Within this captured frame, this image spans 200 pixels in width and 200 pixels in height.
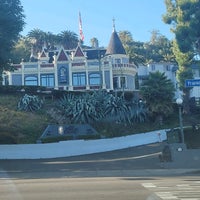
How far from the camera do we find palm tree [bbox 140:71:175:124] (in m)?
46.0

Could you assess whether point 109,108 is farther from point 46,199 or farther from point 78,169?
point 46,199

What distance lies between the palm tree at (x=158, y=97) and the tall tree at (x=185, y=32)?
387cm

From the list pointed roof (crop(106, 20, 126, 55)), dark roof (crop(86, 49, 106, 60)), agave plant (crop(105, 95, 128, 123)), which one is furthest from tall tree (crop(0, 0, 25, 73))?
pointed roof (crop(106, 20, 126, 55))

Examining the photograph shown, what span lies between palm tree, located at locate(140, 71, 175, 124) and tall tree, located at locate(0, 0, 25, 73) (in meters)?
17.7

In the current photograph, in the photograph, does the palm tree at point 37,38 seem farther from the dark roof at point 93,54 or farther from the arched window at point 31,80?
the arched window at point 31,80

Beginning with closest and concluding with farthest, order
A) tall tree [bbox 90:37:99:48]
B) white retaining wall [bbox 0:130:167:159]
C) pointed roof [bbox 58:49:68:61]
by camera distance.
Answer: white retaining wall [bbox 0:130:167:159]
pointed roof [bbox 58:49:68:61]
tall tree [bbox 90:37:99:48]

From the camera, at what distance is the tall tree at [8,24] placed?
31094 mm

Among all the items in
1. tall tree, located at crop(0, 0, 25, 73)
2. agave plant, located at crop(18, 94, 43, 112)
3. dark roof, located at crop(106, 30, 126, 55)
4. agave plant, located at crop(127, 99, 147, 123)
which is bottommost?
agave plant, located at crop(127, 99, 147, 123)

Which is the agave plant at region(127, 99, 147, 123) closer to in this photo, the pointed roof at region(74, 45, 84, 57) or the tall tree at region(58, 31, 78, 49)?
the pointed roof at region(74, 45, 84, 57)

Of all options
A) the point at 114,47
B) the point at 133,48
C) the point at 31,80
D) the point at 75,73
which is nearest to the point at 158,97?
the point at 75,73

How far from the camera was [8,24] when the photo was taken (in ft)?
103

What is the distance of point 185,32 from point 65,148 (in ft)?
63.9

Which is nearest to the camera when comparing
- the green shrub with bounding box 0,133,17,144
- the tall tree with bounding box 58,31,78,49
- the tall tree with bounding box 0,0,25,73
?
the tall tree with bounding box 0,0,25,73

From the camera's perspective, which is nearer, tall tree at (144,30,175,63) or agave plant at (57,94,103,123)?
agave plant at (57,94,103,123)
